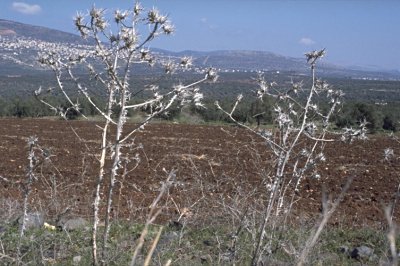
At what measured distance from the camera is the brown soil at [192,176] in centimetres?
611

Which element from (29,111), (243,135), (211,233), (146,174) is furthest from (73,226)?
(29,111)

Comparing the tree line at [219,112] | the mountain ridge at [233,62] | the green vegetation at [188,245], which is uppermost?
the mountain ridge at [233,62]

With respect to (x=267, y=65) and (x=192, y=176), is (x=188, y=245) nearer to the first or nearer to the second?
(x=192, y=176)

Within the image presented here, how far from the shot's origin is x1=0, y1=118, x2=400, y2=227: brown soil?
240 inches

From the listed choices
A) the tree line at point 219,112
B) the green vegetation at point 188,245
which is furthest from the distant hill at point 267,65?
the tree line at point 219,112

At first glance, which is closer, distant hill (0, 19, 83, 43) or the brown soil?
the brown soil

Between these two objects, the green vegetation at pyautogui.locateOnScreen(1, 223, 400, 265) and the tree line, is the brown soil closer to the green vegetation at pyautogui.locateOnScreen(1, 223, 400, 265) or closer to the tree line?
the green vegetation at pyautogui.locateOnScreen(1, 223, 400, 265)

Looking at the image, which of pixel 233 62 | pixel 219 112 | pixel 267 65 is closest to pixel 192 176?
pixel 267 65

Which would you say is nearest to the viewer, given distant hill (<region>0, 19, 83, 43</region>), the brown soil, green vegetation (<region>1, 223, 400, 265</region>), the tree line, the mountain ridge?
the mountain ridge

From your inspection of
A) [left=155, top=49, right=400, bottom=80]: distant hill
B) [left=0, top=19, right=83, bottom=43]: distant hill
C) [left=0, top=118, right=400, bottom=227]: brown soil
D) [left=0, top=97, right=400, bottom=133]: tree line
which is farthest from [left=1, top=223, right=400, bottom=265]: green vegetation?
[left=0, top=97, right=400, bottom=133]: tree line

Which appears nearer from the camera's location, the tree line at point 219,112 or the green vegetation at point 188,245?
the green vegetation at point 188,245

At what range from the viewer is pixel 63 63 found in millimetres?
2717

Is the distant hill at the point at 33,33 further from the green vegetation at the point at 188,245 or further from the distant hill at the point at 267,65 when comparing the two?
the green vegetation at the point at 188,245

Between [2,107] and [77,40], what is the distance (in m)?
41.2
